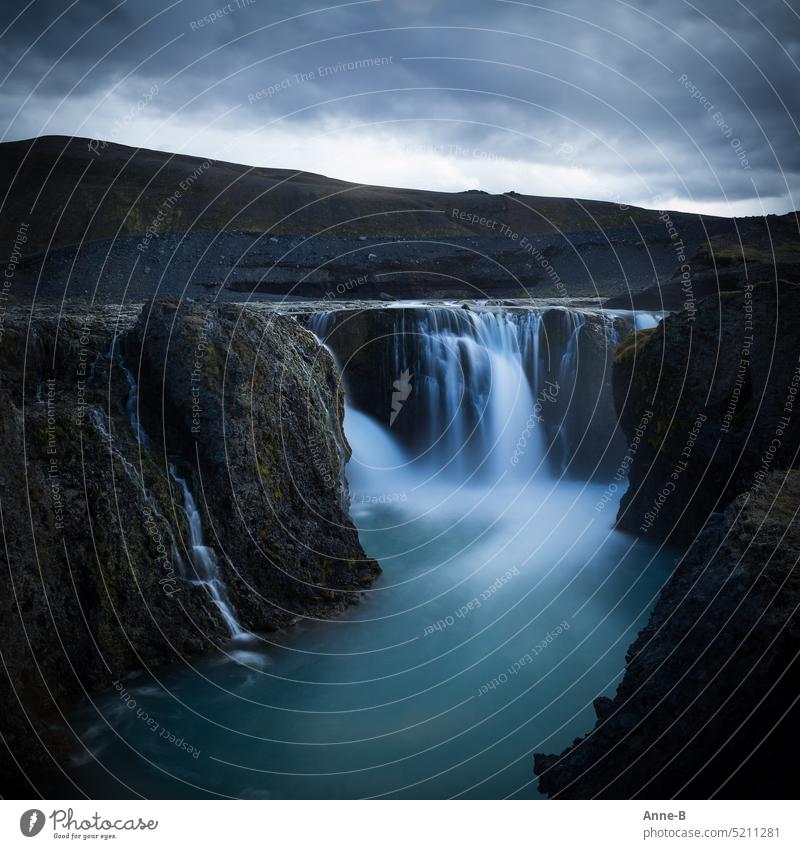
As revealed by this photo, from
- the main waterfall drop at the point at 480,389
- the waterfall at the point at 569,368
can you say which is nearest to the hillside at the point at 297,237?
the waterfall at the point at 569,368

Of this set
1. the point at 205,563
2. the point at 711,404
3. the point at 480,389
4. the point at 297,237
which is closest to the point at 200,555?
the point at 205,563

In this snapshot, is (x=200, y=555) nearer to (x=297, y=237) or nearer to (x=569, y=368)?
(x=569, y=368)

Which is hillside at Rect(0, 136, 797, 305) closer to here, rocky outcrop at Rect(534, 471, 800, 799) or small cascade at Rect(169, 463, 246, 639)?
small cascade at Rect(169, 463, 246, 639)

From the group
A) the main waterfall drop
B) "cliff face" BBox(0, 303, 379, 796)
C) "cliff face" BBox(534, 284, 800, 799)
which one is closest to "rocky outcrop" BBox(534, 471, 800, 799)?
"cliff face" BBox(534, 284, 800, 799)

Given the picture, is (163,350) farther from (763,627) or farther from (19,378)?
(763,627)

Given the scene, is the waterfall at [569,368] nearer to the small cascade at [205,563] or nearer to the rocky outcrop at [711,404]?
the rocky outcrop at [711,404]
